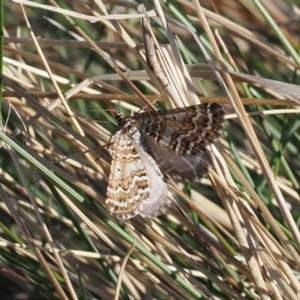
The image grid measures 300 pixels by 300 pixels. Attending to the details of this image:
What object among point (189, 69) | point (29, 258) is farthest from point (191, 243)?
point (189, 69)

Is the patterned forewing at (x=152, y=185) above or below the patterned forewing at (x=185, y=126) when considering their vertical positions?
below

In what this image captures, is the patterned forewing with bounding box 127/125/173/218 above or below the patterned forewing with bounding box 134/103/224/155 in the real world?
below

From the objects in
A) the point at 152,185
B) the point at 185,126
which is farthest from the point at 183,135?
the point at 152,185

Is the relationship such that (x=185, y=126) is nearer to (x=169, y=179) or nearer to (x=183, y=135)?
(x=183, y=135)
